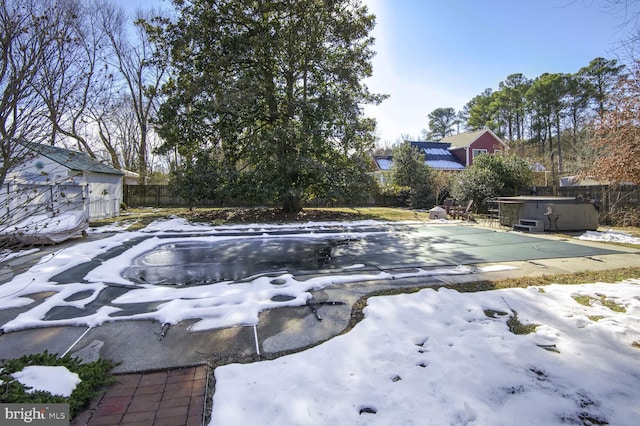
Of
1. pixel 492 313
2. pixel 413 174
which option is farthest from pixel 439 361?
pixel 413 174

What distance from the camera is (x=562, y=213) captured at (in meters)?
9.46

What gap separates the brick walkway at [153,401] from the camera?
1.90m

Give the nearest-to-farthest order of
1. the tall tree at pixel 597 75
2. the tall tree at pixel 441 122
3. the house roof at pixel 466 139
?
the tall tree at pixel 597 75 < the house roof at pixel 466 139 < the tall tree at pixel 441 122

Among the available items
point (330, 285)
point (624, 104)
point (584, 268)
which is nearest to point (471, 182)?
point (624, 104)

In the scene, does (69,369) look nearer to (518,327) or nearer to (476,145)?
(518,327)

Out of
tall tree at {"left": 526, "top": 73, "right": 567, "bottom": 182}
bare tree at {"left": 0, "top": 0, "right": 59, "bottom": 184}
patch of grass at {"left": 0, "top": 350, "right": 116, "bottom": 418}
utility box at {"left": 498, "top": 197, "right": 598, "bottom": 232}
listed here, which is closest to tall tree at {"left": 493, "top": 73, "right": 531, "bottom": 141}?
tall tree at {"left": 526, "top": 73, "right": 567, "bottom": 182}

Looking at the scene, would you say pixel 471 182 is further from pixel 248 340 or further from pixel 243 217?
pixel 248 340

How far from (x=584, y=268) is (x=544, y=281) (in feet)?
4.67

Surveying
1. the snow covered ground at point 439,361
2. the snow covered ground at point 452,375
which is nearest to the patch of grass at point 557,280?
the snow covered ground at point 439,361

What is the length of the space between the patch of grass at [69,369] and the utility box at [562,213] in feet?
35.8

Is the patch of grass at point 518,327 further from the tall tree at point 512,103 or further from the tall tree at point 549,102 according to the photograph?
the tall tree at point 512,103

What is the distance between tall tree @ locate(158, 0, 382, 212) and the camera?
1207cm

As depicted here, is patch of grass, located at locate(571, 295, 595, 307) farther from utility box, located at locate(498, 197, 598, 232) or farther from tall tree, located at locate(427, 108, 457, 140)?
tall tree, located at locate(427, 108, 457, 140)

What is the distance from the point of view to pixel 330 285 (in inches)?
176
